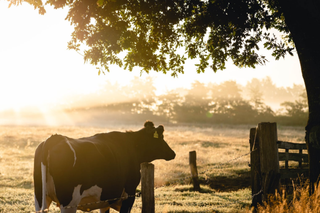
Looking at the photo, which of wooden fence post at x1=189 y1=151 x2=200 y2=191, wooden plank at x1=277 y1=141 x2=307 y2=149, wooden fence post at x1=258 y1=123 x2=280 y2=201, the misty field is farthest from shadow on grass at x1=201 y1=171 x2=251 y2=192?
wooden fence post at x1=258 y1=123 x2=280 y2=201

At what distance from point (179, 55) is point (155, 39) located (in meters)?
1.22

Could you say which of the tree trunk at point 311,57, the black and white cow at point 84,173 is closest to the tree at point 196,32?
the tree trunk at point 311,57

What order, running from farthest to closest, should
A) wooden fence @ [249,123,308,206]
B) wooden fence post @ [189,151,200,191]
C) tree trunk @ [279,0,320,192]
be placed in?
wooden fence post @ [189,151,200,191] < tree trunk @ [279,0,320,192] < wooden fence @ [249,123,308,206]

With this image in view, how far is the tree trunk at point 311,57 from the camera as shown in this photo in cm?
648

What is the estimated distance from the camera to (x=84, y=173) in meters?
5.25

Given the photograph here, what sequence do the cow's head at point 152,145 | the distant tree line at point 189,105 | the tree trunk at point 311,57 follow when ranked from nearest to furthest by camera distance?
the tree trunk at point 311,57
the cow's head at point 152,145
the distant tree line at point 189,105

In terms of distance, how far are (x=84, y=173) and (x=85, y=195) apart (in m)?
0.39

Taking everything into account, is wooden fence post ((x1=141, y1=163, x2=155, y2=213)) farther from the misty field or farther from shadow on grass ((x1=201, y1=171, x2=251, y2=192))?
shadow on grass ((x1=201, y1=171, x2=251, y2=192))

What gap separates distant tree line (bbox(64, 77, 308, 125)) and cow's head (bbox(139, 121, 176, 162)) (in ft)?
170

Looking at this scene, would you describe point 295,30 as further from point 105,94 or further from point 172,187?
point 105,94

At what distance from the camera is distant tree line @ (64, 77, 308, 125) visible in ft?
191

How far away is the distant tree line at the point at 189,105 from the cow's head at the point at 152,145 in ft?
170

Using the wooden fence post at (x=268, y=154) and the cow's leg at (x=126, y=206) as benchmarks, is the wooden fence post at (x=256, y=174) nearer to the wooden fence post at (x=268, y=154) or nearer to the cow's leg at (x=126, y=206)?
the wooden fence post at (x=268, y=154)

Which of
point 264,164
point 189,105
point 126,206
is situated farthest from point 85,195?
point 189,105
